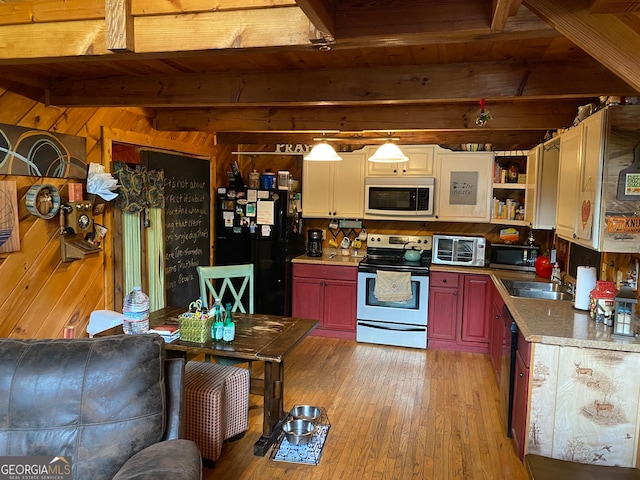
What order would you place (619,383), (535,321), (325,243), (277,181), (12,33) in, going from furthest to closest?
(325,243), (277,181), (535,321), (619,383), (12,33)

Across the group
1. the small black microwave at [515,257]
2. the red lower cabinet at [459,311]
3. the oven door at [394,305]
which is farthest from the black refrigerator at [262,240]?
the small black microwave at [515,257]

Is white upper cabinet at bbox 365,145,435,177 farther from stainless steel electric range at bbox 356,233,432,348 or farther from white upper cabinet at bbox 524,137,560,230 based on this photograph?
white upper cabinet at bbox 524,137,560,230

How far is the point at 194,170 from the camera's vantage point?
4.64 meters

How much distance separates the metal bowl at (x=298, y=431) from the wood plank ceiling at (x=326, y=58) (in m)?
2.06

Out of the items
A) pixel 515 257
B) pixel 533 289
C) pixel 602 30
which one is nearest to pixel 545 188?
pixel 533 289

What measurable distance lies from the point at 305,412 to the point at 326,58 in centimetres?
229

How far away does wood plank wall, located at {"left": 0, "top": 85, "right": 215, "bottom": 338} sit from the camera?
2812 mm

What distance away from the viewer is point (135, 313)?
2.62 metres

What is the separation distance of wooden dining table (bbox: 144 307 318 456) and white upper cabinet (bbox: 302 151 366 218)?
224cm

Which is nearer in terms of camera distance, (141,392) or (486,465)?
(141,392)

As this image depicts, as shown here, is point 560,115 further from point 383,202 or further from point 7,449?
point 7,449

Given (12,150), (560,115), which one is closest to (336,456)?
(12,150)

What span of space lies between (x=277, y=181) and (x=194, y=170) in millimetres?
873

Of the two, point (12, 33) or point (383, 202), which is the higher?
point (12, 33)
